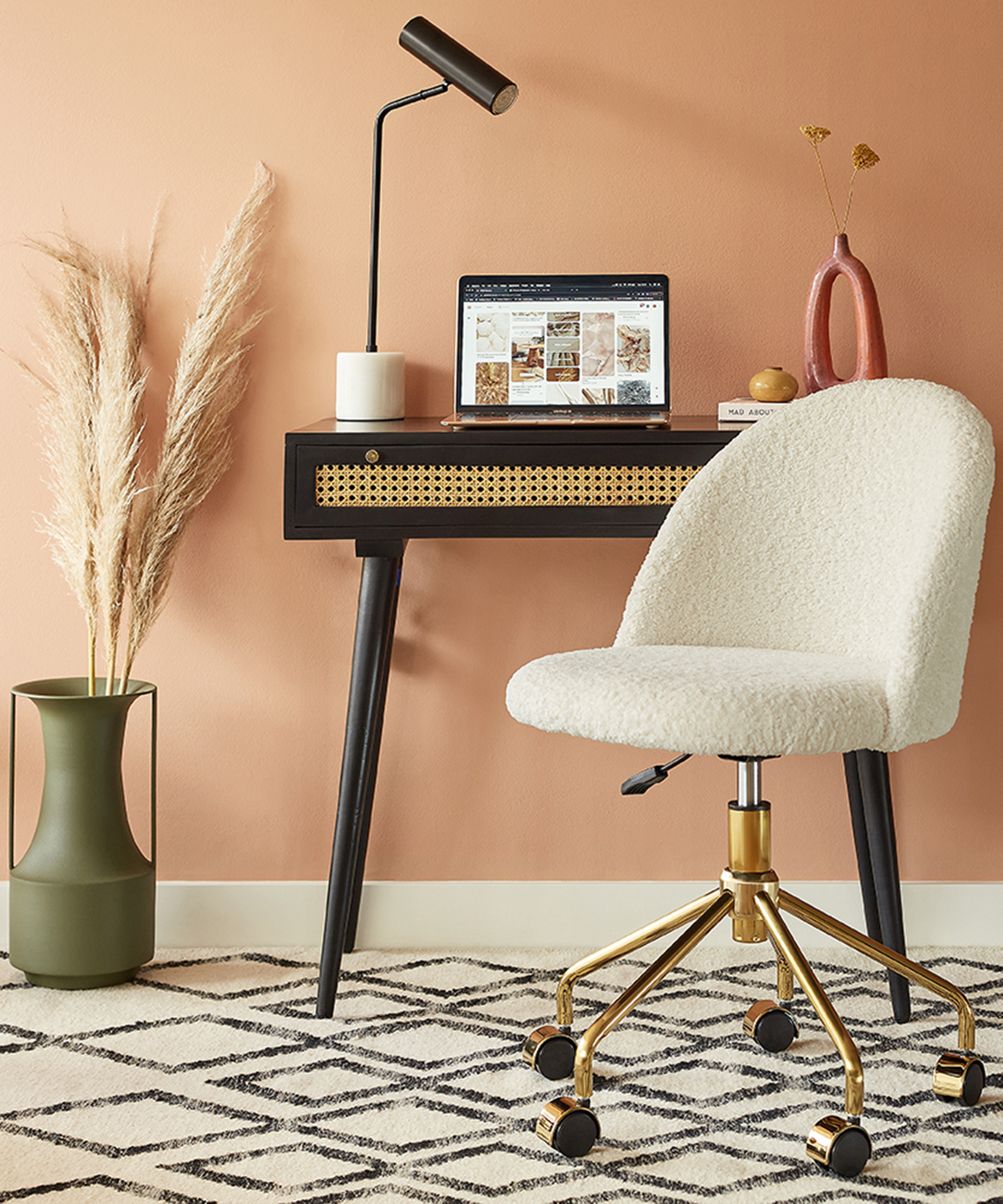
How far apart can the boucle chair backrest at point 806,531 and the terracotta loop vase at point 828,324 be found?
22 centimetres

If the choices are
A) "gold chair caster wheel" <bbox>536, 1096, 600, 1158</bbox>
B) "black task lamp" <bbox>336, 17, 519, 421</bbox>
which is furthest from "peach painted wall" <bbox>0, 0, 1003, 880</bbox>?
"gold chair caster wheel" <bbox>536, 1096, 600, 1158</bbox>

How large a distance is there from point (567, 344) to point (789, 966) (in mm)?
998

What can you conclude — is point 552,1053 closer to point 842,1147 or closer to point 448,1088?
point 448,1088

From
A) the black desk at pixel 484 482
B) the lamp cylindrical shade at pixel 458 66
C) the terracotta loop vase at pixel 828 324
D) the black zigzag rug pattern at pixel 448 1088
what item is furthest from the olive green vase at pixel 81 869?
the terracotta loop vase at pixel 828 324

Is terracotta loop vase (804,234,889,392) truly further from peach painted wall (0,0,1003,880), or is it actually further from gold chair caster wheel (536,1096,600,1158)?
gold chair caster wheel (536,1096,600,1158)

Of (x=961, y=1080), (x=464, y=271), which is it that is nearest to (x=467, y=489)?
(x=464, y=271)

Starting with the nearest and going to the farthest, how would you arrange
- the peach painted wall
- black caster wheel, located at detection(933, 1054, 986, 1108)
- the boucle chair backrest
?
black caster wheel, located at detection(933, 1054, 986, 1108), the boucle chair backrest, the peach painted wall

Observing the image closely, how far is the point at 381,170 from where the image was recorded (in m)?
2.17

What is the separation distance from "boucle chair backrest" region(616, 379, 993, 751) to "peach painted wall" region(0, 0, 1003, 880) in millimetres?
434

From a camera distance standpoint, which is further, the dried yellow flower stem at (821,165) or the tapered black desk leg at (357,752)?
the dried yellow flower stem at (821,165)

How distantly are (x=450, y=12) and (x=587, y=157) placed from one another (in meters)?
0.33

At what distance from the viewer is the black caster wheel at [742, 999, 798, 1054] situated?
73.0 inches

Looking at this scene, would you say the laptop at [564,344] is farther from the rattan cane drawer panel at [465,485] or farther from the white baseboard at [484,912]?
the white baseboard at [484,912]

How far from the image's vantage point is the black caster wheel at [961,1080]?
168 centimetres
